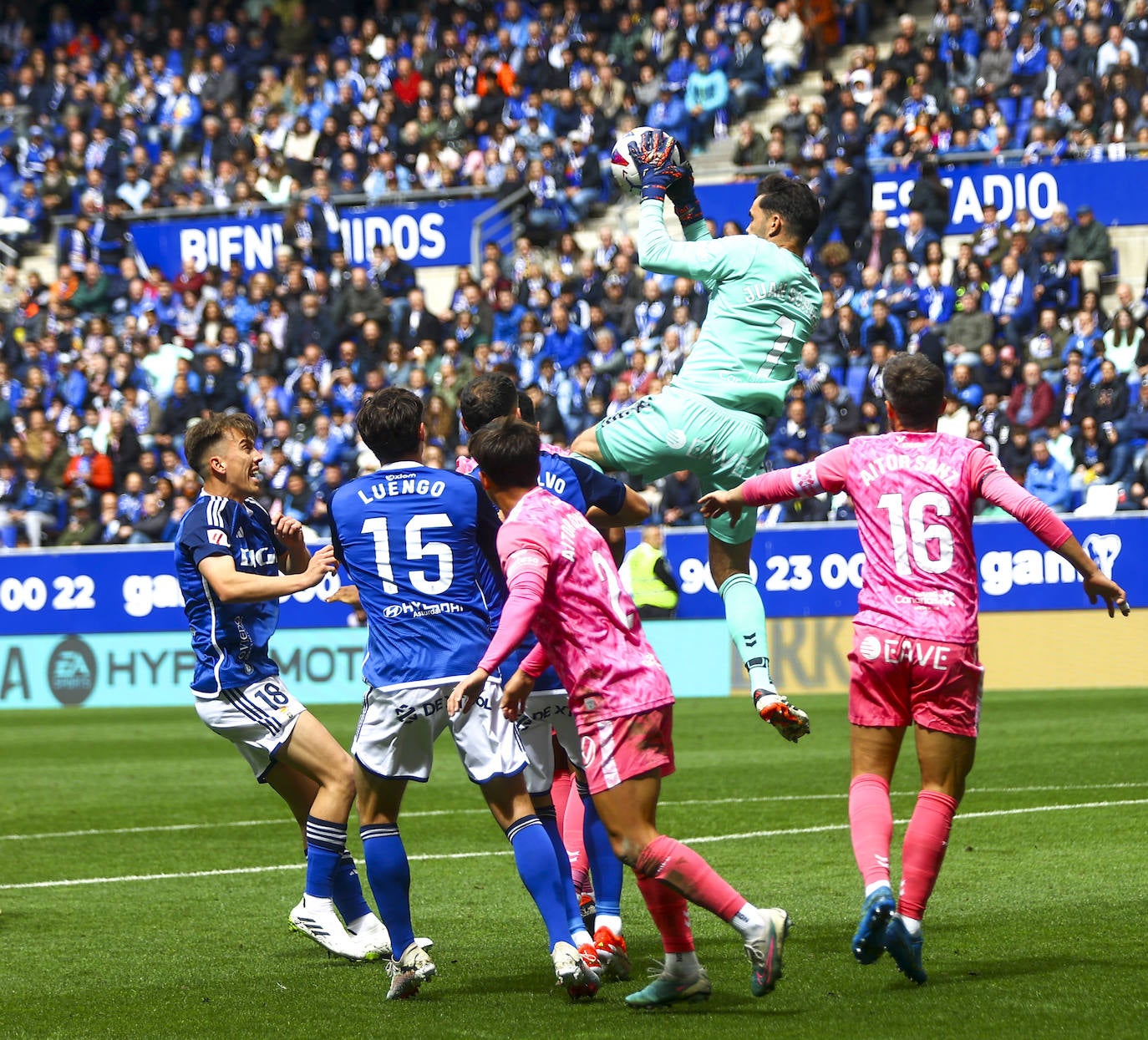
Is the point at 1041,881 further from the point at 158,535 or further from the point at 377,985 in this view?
the point at 158,535

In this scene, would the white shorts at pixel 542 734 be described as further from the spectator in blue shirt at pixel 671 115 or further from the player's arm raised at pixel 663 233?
the spectator in blue shirt at pixel 671 115

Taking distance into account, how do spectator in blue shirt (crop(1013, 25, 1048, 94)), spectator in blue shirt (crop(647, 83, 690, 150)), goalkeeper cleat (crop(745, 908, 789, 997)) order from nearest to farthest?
1. goalkeeper cleat (crop(745, 908, 789, 997))
2. spectator in blue shirt (crop(1013, 25, 1048, 94))
3. spectator in blue shirt (crop(647, 83, 690, 150))

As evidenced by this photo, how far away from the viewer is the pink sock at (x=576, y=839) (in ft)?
24.0

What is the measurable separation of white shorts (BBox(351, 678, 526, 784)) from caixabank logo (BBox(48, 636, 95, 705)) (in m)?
15.6

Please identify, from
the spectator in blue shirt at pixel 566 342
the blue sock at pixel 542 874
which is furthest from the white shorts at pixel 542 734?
the spectator in blue shirt at pixel 566 342

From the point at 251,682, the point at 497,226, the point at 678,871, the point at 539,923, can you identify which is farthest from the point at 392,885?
the point at 497,226

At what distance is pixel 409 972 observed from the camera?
6.09 m

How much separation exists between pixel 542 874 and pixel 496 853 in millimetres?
3983

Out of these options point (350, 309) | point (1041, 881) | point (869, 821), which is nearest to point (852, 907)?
point (1041, 881)

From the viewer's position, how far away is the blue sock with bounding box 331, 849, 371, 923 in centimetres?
716

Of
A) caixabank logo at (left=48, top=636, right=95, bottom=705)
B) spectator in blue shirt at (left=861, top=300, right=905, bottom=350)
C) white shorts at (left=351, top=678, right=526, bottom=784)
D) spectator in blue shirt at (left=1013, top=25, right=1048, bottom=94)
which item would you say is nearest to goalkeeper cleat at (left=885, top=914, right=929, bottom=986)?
white shorts at (left=351, top=678, right=526, bottom=784)

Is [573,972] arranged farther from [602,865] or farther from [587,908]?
[587,908]

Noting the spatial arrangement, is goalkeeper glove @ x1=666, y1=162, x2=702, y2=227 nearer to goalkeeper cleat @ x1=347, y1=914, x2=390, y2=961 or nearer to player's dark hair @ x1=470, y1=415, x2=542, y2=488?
player's dark hair @ x1=470, y1=415, x2=542, y2=488

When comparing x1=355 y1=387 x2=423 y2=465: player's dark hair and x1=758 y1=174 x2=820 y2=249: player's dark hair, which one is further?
x1=758 y1=174 x2=820 y2=249: player's dark hair
